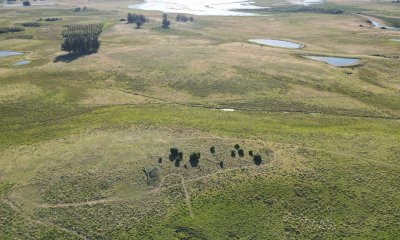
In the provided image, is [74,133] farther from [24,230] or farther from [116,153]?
[24,230]

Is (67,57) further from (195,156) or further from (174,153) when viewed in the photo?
(195,156)

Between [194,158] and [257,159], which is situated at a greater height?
[257,159]

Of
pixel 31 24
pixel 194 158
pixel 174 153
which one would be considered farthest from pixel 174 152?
pixel 31 24

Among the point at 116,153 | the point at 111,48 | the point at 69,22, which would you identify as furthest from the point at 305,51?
the point at 69,22

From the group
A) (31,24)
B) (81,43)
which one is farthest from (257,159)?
(31,24)

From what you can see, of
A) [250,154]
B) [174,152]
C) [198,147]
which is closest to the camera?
[174,152]

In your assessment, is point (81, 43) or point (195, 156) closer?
point (195, 156)

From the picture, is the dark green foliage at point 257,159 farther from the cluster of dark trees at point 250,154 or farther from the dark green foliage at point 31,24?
the dark green foliage at point 31,24

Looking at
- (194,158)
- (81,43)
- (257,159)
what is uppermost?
(81,43)

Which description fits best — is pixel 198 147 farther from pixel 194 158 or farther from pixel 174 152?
pixel 174 152

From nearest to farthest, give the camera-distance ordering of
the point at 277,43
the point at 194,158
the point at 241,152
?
the point at 194,158 < the point at 241,152 < the point at 277,43
